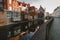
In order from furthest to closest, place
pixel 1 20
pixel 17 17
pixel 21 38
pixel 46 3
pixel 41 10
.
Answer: pixel 41 10 < pixel 46 3 < pixel 21 38 < pixel 17 17 < pixel 1 20

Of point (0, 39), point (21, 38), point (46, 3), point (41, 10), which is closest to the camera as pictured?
point (0, 39)

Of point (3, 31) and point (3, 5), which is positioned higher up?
point (3, 5)

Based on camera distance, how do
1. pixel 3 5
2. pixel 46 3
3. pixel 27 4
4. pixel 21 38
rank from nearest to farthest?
pixel 3 5, pixel 21 38, pixel 27 4, pixel 46 3

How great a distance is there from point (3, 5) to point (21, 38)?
1.56 feet

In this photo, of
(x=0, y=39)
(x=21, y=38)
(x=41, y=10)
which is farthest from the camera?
(x=41, y=10)

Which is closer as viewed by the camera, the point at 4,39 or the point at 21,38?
the point at 4,39

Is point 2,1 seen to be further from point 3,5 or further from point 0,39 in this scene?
point 0,39

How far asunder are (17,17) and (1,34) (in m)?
0.42

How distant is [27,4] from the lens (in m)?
1.57

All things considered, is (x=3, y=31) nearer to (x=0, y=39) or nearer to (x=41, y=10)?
(x=0, y=39)

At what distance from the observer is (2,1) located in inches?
36.4

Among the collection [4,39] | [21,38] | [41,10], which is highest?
[41,10]

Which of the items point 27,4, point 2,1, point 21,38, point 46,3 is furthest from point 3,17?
point 46,3

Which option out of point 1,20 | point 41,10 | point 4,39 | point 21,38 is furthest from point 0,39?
point 41,10
